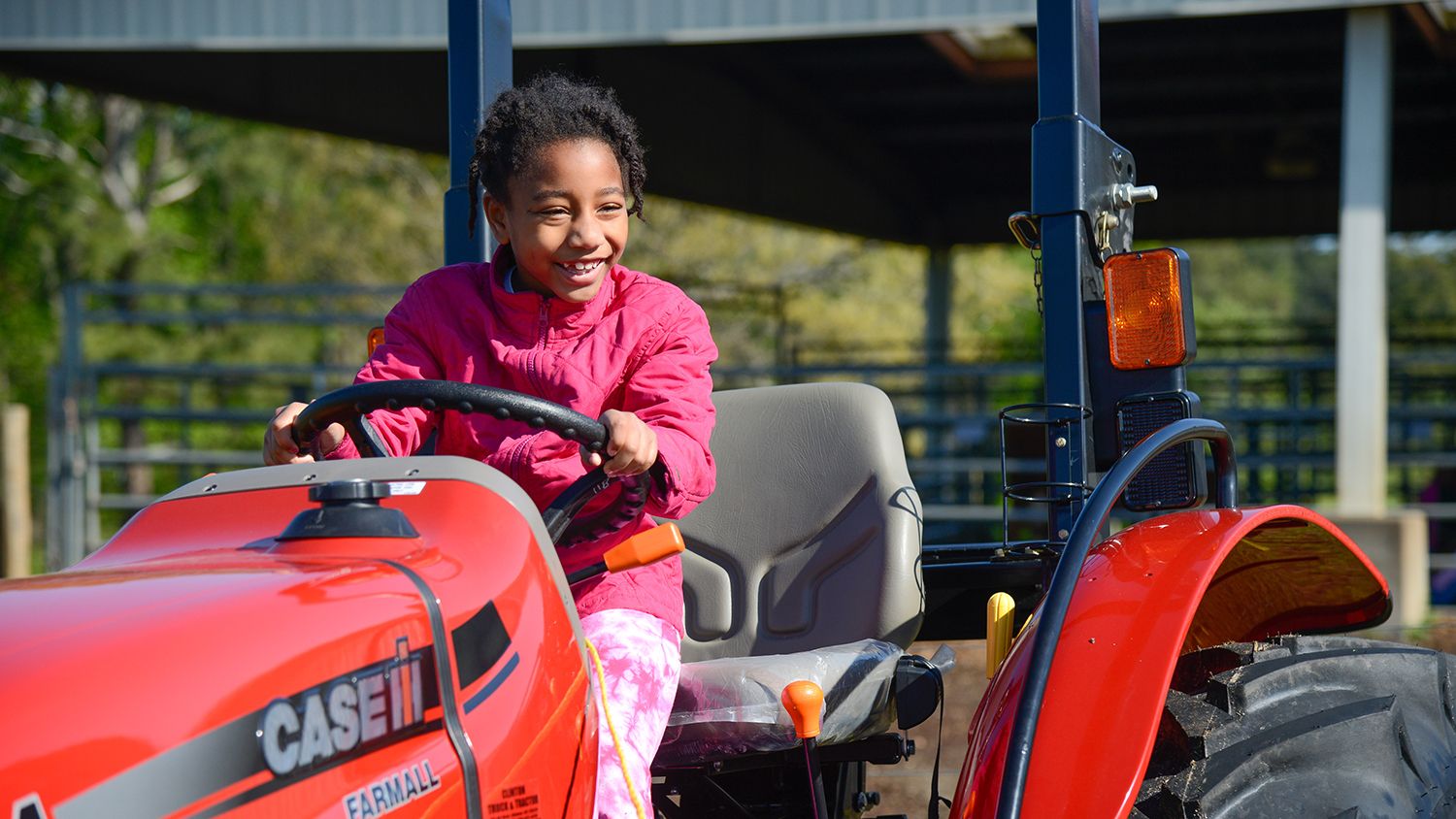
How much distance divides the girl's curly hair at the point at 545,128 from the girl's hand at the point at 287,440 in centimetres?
44

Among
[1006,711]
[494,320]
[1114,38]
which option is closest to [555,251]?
[494,320]

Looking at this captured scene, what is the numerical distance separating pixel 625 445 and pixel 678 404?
34 centimetres

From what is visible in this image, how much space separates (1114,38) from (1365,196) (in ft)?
9.62

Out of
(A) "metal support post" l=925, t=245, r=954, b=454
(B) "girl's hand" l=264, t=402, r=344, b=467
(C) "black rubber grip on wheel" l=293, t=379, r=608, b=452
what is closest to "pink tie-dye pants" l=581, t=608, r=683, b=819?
(C) "black rubber grip on wheel" l=293, t=379, r=608, b=452

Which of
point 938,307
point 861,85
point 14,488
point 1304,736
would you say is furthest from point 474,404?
point 938,307

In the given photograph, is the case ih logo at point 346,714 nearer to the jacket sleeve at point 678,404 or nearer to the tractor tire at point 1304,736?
the jacket sleeve at point 678,404

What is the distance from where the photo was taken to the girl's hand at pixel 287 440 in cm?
183

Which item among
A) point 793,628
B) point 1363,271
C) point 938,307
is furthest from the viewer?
point 938,307

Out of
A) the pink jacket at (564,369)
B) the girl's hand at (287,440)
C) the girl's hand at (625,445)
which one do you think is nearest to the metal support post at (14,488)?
the pink jacket at (564,369)

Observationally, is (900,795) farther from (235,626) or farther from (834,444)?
(235,626)

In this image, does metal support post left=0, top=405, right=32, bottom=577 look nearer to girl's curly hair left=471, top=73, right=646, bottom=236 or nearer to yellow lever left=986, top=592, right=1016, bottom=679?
girl's curly hair left=471, top=73, right=646, bottom=236

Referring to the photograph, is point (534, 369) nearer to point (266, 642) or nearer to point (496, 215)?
point (496, 215)

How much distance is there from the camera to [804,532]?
8.16 feet

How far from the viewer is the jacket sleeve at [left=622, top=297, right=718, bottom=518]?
6.08 feet
